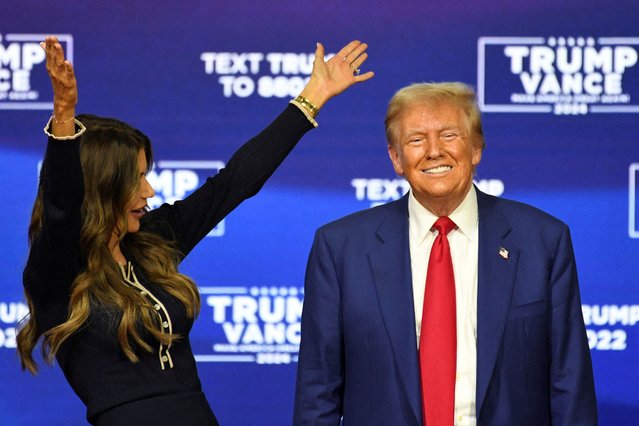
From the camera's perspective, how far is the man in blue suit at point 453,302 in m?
2.40

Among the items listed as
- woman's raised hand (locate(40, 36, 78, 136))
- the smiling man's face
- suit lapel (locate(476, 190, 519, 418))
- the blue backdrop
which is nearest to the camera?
woman's raised hand (locate(40, 36, 78, 136))

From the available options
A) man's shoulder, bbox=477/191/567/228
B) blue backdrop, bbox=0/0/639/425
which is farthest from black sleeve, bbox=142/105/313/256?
blue backdrop, bbox=0/0/639/425

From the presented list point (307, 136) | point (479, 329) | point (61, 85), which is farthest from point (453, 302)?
point (307, 136)

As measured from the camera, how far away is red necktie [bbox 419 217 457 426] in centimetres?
238

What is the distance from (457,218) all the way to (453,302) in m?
0.21

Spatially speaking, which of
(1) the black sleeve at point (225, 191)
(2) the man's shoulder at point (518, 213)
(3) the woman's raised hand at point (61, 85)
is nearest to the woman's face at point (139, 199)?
(1) the black sleeve at point (225, 191)

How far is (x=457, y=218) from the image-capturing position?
8.30 feet

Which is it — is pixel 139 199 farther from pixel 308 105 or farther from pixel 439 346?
pixel 439 346

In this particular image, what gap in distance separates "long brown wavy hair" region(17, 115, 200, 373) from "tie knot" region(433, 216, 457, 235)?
66 cm

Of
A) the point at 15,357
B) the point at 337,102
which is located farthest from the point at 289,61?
the point at 15,357

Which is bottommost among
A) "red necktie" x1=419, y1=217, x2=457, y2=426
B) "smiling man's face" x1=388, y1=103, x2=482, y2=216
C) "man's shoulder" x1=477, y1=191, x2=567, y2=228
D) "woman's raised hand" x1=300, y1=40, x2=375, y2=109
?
"red necktie" x1=419, y1=217, x2=457, y2=426

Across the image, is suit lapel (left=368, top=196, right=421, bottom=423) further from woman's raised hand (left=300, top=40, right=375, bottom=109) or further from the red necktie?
woman's raised hand (left=300, top=40, right=375, bottom=109)

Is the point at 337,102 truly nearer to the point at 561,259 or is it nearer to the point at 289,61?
the point at 289,61

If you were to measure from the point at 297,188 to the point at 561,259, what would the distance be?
184 cm
